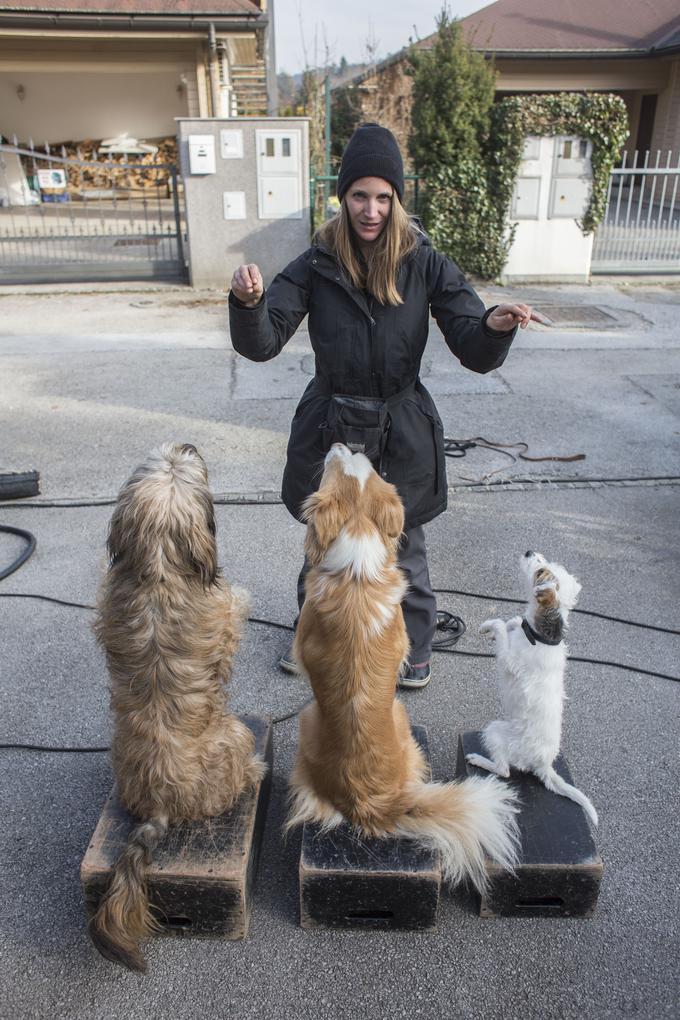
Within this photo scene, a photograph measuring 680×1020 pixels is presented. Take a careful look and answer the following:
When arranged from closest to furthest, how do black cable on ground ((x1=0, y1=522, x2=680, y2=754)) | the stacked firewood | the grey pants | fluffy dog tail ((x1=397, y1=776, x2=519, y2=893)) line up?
fluffy dog tail ((x1=397, y1=776, x2=519, y2=893))
black cable on ground ((x1=0, y1=522, x2=680, y2=754))
the grey pants
the stacked firewood

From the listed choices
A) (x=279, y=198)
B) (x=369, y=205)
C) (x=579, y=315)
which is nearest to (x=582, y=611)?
(x=369, y=205)

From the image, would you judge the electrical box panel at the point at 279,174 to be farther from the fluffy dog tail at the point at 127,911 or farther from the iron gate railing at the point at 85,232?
the fluffy dog tail at the point at 127,911

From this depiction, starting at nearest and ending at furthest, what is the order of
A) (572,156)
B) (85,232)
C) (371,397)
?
1. (371,397)
2. (572,156)
3. (85,232)

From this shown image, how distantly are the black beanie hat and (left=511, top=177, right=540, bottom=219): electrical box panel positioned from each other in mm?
9941

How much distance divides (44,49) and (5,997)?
1840 cm

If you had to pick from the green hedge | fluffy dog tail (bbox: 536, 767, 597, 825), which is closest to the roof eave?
the green hedge

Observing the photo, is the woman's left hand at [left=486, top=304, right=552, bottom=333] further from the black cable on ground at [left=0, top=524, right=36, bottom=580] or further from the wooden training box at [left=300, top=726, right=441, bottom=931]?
the black cable on ground at [left=0, top=524, right=36, bottom=580]

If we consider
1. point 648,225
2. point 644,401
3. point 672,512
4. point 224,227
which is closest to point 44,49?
point 224,227

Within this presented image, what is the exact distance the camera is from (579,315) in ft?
35.3

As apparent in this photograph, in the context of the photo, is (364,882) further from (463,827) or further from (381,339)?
(381,339)

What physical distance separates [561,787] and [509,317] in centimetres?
180

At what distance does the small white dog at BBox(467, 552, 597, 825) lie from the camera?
2.70 metres

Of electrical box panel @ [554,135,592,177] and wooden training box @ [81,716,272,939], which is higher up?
electrical box panel @ [554,135,592,177]

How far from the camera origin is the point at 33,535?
5.17 meters
